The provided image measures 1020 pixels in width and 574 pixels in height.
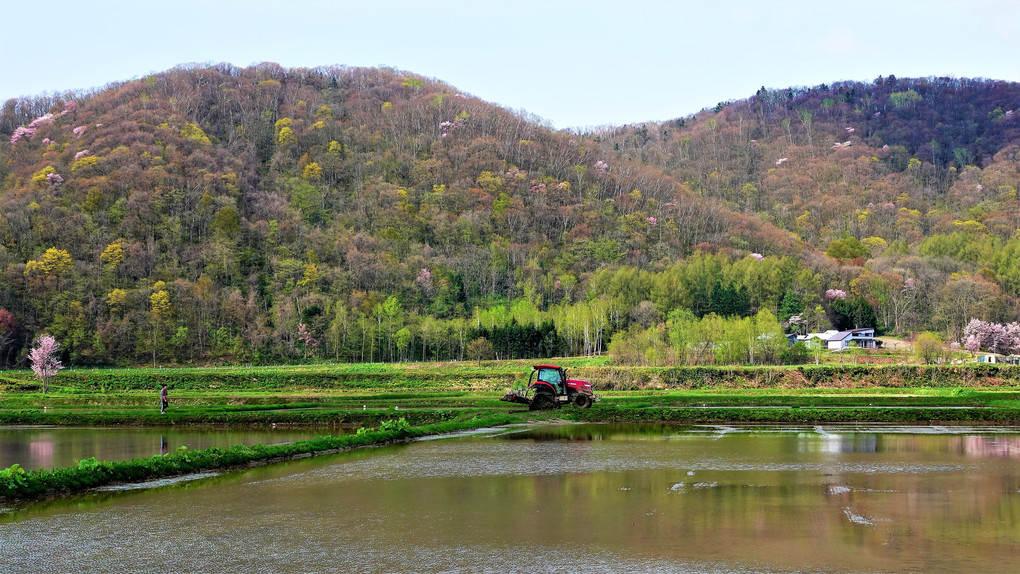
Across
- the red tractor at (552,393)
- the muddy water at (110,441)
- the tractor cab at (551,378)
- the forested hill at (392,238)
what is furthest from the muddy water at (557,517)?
the forested hill at (392,238)

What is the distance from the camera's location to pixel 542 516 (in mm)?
16188

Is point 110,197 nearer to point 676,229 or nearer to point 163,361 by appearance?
point 163,361

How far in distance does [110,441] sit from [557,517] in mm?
24408

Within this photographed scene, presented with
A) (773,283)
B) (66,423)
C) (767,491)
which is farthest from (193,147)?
(767,491)

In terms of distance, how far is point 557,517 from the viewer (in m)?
16.1

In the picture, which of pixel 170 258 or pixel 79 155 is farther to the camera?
pixel 79 155

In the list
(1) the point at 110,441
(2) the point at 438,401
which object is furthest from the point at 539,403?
(1) the point at 110,441

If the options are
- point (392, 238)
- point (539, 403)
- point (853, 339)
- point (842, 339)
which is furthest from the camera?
point (392, 238)

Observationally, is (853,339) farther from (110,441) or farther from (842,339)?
(110,441)

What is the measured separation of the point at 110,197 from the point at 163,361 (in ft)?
127

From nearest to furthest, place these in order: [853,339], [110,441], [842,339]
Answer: [110,441], [842,339], [853,339]

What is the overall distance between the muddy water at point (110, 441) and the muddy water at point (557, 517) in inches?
292

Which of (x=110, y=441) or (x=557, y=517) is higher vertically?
(x=557, y=517)

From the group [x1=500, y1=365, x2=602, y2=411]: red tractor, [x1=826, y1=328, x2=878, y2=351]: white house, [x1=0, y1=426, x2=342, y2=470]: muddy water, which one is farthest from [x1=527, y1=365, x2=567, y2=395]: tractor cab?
[x1=826, y1=328, x2=878, y2=351]: white house
